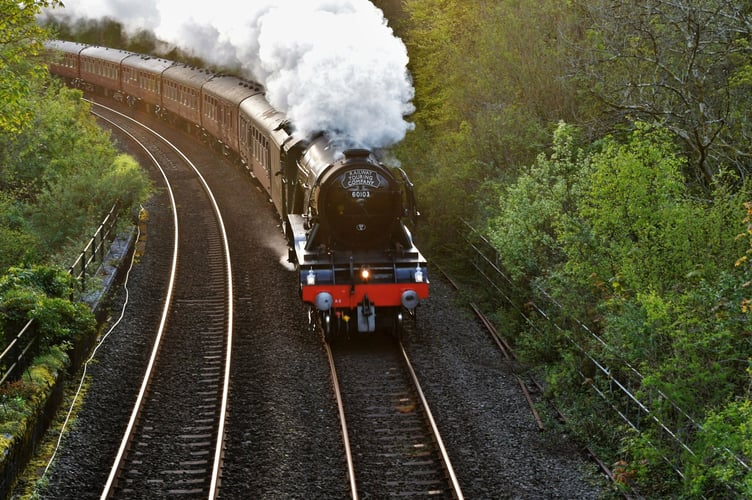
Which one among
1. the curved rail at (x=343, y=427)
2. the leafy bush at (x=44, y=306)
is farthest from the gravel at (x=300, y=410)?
the leafy bush at (x=44, y=306)

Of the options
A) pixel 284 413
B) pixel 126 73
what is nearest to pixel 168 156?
pixel 126 73

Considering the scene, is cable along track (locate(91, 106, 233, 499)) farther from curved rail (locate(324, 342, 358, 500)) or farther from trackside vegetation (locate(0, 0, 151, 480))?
curved rail (locate(324, 342, 358, 500))

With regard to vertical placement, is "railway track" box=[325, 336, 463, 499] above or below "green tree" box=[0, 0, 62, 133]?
below

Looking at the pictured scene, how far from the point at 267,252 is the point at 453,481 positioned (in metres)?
12.4

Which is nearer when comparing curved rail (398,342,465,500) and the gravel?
curved rail (398,342,465,500)

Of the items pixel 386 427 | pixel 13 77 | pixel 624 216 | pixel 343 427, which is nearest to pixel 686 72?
pixel 624 216

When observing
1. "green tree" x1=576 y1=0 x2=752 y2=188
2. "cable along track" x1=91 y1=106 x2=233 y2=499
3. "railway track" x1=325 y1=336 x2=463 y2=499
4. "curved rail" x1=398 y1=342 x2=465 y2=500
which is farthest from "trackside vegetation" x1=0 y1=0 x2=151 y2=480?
"green tree" x1=576 y1=0 x2=752 y2=188

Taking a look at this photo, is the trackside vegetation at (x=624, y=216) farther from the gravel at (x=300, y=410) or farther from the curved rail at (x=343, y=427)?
the curved rail at (x=343, y=427)

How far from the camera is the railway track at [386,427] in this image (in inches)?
435

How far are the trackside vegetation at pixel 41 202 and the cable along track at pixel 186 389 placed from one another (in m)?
1.46

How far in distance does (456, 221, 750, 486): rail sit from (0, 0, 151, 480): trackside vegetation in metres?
8.37

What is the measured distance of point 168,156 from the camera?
36594 millimetres

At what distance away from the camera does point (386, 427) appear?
12.7 metres

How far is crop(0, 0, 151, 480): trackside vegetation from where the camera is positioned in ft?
44.1
